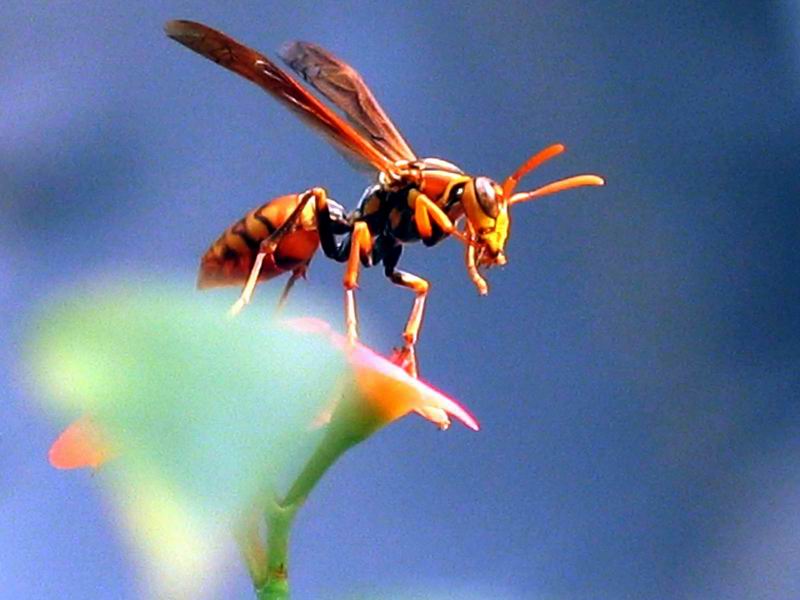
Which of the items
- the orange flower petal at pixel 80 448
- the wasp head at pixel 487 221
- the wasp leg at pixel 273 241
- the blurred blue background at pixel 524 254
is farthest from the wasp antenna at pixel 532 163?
the blurred blue background at pixel 524 254

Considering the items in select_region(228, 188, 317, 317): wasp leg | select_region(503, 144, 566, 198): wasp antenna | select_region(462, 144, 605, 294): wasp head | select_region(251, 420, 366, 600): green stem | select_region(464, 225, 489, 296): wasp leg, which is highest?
select_region(503, 144, 566, 198): wasp antenna

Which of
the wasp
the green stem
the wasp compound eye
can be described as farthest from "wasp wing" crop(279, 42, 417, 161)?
the green stem

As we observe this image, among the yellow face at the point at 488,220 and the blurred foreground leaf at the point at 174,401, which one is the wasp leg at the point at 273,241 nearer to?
the yellow face at the point at 488,220

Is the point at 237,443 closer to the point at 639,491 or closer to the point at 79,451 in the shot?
the point at 79,451

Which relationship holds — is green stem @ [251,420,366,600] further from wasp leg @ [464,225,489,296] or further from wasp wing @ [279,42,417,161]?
wasp wing @ [279,42,417,161]

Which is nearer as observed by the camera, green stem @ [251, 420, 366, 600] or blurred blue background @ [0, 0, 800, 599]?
green stem @ [251, 420, 366, 600]

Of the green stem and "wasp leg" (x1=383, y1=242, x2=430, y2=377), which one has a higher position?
"wasp leg" (x1=383, y1=242, x2=430, y2=377)

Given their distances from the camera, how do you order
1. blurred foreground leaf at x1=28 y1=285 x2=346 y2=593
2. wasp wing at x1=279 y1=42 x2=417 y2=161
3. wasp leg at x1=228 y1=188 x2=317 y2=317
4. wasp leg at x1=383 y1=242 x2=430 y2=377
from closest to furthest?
blurred foreground leaf at x1=28 y1=285 x2=346 y2=593
wasp leg at x1=383 y1=242 x2=430 y2=377
wasp leg at x1=228 y1=188 x2=317 y2=317
wasp wing at x1=279 y1=42 x2=417 y2=161
